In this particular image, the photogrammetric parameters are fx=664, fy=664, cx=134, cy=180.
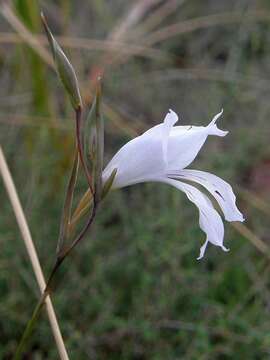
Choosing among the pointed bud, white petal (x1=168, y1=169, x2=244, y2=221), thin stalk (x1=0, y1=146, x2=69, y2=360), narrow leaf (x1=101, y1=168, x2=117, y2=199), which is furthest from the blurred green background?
the pointed bud

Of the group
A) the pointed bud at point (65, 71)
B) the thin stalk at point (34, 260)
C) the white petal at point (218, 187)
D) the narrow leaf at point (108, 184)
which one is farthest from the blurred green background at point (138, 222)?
the pointed bud at point (65, 71)

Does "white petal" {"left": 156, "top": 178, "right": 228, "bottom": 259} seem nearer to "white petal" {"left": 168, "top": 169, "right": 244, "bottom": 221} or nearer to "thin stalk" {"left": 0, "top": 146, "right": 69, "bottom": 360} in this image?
"white petal" {"left": 168, "top": 169, "right": 244, "bottom": 221}

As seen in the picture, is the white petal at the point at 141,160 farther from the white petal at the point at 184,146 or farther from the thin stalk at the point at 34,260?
the thin stalk at the point at 34,260

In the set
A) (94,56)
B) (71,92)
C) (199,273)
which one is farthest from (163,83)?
(71,92)

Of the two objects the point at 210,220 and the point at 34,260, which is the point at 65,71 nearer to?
the point at 210,220

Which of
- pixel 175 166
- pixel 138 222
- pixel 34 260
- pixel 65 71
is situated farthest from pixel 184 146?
pixel 138 222

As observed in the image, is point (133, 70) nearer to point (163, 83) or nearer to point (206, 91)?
point (163, 83)
